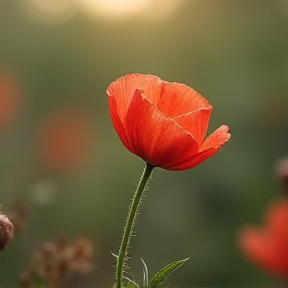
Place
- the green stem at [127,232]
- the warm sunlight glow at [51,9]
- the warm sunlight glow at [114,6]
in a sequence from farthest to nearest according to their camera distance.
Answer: the warm sunlight glow at [51,9] → the warm sunlight glow at [114,6] → the green stem at [127,232]

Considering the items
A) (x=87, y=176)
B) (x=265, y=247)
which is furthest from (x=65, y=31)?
(x=265, y=247)

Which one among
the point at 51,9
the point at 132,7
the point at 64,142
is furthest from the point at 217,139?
the point at 51,9

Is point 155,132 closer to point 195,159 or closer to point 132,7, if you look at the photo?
point 195,159

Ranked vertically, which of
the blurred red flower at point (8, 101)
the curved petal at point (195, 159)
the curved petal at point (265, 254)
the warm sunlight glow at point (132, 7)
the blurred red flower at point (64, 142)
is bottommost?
the blurred red flower at point (64, 142)

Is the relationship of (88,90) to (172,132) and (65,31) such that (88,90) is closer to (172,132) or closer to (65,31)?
(65,31)

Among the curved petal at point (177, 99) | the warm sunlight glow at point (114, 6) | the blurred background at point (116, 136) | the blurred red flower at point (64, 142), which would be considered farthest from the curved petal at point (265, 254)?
the warm sunlight glow at point (114, 6)

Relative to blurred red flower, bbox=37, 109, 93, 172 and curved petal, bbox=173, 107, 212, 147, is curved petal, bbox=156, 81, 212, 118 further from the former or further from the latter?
blurred red flower, bbox=37, 109, 93, 172

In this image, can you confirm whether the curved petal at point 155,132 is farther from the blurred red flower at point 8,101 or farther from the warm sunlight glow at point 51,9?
the warm sunlight glow at point 51,9
